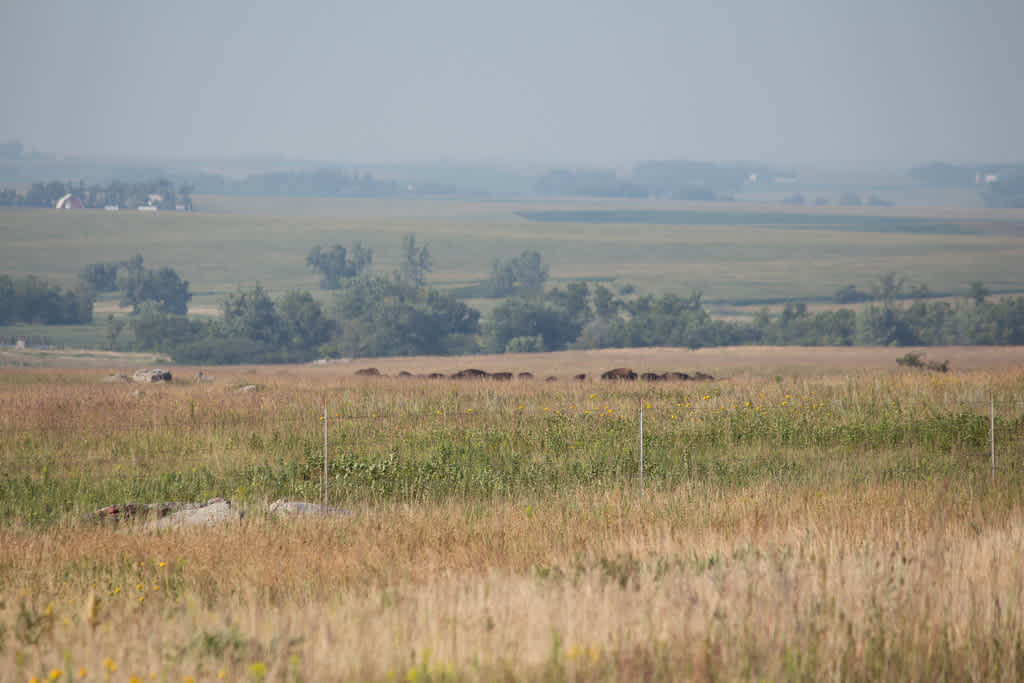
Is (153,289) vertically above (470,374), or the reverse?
(470,374)

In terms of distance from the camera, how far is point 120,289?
187 m

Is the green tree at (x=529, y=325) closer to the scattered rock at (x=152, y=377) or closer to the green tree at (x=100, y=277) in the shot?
the green tree at (x=100, y=277)

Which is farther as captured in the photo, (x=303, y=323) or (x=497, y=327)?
(x=303, y=323)

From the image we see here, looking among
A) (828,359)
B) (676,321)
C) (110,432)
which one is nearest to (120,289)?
(676,321)

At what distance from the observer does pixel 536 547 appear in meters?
11.8

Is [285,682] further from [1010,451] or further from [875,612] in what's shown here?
[1010,451]

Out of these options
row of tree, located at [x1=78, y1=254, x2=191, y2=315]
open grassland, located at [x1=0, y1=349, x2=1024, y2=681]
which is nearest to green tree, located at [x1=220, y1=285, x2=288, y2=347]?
row of tree, located at [x1=78, y1=254, x2=191, y2=315]

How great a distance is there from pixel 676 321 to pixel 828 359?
173 ft

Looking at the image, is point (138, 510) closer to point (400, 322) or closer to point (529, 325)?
point (400, 322)

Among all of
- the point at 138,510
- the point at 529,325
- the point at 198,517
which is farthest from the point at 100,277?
the point at 198,517

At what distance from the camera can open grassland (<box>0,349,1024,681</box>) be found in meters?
7.55

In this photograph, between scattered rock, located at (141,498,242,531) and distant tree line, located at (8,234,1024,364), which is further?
distant tree line, located at (8,234,1024,364)

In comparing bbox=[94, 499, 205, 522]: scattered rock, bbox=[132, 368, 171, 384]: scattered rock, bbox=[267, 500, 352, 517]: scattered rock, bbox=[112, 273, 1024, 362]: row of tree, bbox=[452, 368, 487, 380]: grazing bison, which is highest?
bbox=[267, 500, 352, 517]: scattered rock

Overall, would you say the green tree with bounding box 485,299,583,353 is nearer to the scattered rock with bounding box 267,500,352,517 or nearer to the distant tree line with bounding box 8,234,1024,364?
the distant tree line with bounding box 8,234,1024,364
